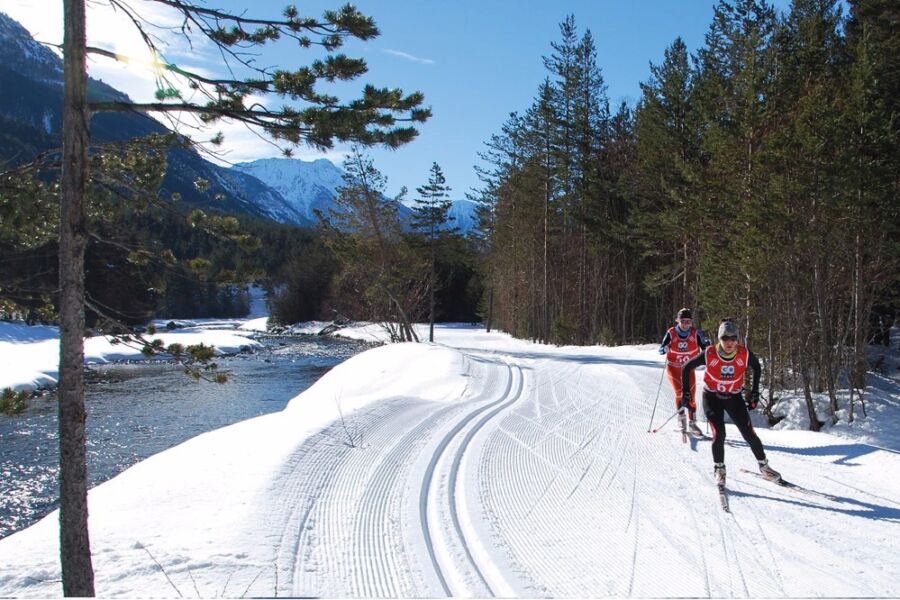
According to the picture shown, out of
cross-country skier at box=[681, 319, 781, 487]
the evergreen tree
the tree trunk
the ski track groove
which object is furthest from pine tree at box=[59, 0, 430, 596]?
the evergreen tree

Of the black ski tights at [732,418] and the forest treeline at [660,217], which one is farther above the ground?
the forest treeline at [660,217]

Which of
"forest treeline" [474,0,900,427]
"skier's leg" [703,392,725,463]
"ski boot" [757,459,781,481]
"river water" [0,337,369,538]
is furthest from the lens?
"forest treeline" [474,0,900,427]

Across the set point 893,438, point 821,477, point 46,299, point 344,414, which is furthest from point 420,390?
point 893,438

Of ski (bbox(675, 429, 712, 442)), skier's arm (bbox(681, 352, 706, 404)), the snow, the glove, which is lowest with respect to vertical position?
the snow

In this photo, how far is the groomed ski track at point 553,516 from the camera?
4.32 meters

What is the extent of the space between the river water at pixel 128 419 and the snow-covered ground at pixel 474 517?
149 cm

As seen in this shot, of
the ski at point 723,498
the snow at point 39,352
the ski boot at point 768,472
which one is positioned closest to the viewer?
the ski at point 723,498

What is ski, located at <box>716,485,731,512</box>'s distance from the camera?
5820 mm

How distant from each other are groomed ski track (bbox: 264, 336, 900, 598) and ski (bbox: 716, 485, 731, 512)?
0.06 m

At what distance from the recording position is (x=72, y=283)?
13.1 ft

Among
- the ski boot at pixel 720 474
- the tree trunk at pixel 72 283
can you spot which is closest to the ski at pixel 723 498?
the ski boot at pixel 720 474

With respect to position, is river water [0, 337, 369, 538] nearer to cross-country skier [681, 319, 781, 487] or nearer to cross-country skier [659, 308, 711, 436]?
cross-country skier [681, 319, 781, 487]

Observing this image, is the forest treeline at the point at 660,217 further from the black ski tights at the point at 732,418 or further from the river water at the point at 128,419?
the black ski tights at the point at 732,418

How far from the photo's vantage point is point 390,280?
27.4 meters
